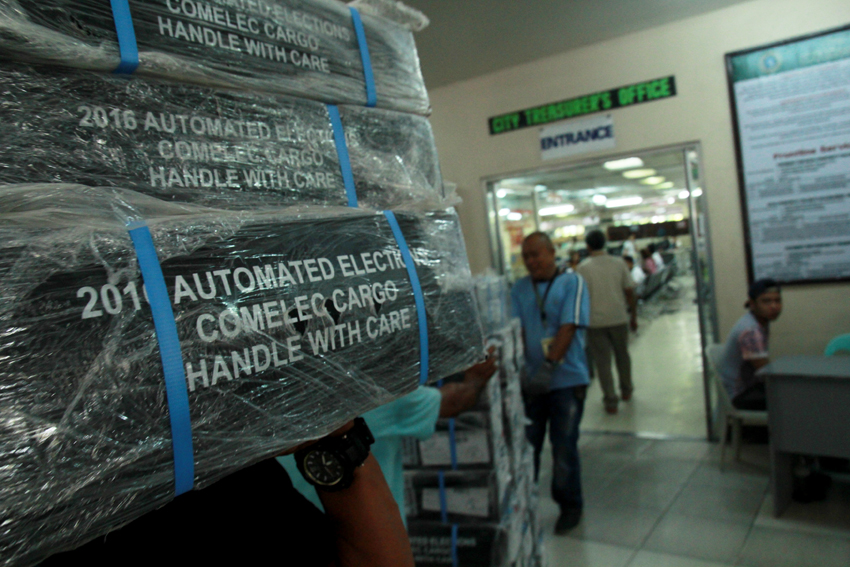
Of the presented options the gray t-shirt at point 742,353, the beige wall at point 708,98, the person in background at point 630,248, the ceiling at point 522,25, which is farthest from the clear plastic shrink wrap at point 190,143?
the person in background at point 630,248

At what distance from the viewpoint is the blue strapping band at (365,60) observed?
3.35 feet

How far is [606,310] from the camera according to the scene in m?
4.71

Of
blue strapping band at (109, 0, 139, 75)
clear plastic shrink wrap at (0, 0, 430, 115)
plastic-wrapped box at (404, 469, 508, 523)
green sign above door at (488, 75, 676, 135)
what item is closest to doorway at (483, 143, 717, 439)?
green sign above door at (488, 75, 676, 135)

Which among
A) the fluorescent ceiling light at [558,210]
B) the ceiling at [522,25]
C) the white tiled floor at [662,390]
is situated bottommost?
the white tiled floor at [662,390]

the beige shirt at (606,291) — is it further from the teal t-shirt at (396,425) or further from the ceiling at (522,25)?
the teal t-shirt at (396,425)

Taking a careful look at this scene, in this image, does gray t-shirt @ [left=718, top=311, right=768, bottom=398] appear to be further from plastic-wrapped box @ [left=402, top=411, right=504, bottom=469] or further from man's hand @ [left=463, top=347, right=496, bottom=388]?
man's hand @ [left=463, top=347, right=496, bottom=388]

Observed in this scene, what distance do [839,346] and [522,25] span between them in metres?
2.79

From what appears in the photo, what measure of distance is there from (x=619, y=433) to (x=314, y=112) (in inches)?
161

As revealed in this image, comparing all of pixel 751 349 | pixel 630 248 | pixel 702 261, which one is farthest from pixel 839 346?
pixel 630 248

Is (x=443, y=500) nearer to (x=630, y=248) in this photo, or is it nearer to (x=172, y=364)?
(x=172, y=364)

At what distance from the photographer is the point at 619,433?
14.1ft

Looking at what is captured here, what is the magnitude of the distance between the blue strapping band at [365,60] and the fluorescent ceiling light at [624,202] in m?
10.1

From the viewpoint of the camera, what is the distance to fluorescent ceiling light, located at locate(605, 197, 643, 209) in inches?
423

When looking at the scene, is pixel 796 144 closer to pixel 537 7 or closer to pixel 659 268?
pixel 537 7
